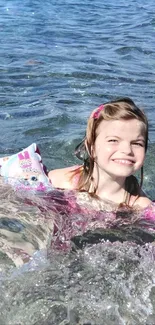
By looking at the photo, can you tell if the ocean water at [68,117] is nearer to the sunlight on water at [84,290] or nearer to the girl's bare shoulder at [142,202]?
the sunlight on water at [84,290]

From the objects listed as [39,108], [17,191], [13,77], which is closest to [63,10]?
[13,77]

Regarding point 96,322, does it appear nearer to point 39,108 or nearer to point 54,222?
point 54,222

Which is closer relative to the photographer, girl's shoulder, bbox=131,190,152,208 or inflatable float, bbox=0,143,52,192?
girl's shoulder, bbox=131,190,152,208

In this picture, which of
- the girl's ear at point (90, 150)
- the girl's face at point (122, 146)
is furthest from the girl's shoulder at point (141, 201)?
the girl's ear at point (90, 150)

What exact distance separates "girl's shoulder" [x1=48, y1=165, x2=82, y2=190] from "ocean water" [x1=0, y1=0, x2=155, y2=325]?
43 centimetres

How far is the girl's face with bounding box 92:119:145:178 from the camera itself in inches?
159

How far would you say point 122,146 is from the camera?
405 cm

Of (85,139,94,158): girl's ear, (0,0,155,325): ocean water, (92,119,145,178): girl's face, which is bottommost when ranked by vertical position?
(0,0,155,325): ocean water

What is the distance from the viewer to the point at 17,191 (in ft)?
15.1

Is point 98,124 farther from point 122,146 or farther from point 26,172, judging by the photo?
point 26,172

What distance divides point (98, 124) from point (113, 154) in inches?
11.5

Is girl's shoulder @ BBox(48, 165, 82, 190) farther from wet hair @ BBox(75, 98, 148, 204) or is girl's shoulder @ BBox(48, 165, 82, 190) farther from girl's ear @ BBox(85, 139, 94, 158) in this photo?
girl's ear @ BBox(85, 139, 94, 158)

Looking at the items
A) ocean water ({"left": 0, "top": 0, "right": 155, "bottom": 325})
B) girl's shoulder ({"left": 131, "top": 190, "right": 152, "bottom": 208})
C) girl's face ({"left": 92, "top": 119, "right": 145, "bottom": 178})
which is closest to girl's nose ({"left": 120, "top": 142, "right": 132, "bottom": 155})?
girl's face ({"left": 92, "top": 119, "right": 145, "bottom": 178})

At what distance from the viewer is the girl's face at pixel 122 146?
13.3 ft
